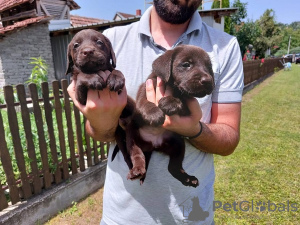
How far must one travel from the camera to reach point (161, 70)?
4.70 ft

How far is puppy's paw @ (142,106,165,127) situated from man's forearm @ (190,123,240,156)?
14.9 inches

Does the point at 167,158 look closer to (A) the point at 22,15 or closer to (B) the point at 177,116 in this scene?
(B) the point at 177,116

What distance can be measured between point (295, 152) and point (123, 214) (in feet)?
19.9

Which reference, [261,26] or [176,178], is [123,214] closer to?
[176,178]

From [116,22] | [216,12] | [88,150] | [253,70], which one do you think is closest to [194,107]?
[88,150]

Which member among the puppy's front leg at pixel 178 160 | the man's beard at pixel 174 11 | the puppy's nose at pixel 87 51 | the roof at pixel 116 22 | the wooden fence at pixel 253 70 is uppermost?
the roof at pixel 116 22

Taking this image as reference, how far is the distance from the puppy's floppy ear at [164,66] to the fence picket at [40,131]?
9.64ft

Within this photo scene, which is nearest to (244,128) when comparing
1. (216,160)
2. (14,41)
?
(216,160)

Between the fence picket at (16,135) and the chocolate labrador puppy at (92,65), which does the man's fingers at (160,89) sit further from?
the fence picket at (16,135)

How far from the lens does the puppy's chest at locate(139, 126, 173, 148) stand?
5.13 feet

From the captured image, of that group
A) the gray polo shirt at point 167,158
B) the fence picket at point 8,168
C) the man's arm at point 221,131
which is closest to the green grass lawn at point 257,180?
the fence picket at point 8,168

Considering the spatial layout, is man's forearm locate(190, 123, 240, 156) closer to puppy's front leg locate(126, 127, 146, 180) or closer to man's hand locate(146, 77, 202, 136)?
man's hand locate(146, 77, 202, 136)

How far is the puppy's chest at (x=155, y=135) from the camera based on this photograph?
156 cm

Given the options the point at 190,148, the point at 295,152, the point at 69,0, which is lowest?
the point at 295,152
